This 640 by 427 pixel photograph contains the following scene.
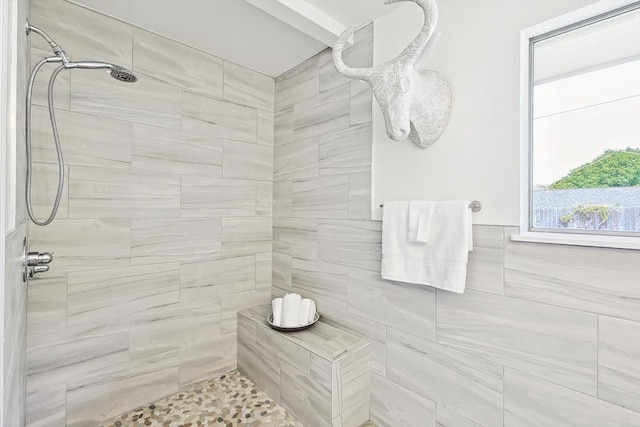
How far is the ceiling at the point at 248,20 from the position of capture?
5.40 feet

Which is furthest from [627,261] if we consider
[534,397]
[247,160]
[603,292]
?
[247,160]

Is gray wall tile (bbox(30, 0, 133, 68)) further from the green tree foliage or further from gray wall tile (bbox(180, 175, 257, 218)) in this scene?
the green tree foliage

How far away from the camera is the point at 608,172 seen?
3.73ft

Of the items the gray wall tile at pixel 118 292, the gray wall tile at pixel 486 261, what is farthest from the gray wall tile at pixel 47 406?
the gray wall tile at pixel 486 261

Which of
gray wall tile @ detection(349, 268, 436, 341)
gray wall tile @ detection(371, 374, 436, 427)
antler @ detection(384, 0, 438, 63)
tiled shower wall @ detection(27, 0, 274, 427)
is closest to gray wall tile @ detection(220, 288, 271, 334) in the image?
tiled shower wall @ detection(27, 0, 274, 427)

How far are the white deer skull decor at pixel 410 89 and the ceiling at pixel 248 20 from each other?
0.48 metres

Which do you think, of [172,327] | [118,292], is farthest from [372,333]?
[118,292]

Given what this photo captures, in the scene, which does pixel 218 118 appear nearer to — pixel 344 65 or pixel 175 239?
pixel 175 239

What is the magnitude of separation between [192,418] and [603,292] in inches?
80.5

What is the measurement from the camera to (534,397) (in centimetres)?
123

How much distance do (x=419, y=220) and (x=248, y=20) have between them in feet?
4.88

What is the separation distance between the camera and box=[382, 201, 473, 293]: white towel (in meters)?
1.35

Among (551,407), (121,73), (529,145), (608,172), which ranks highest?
(121,73)

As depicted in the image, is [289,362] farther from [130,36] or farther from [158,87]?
[130,36]
